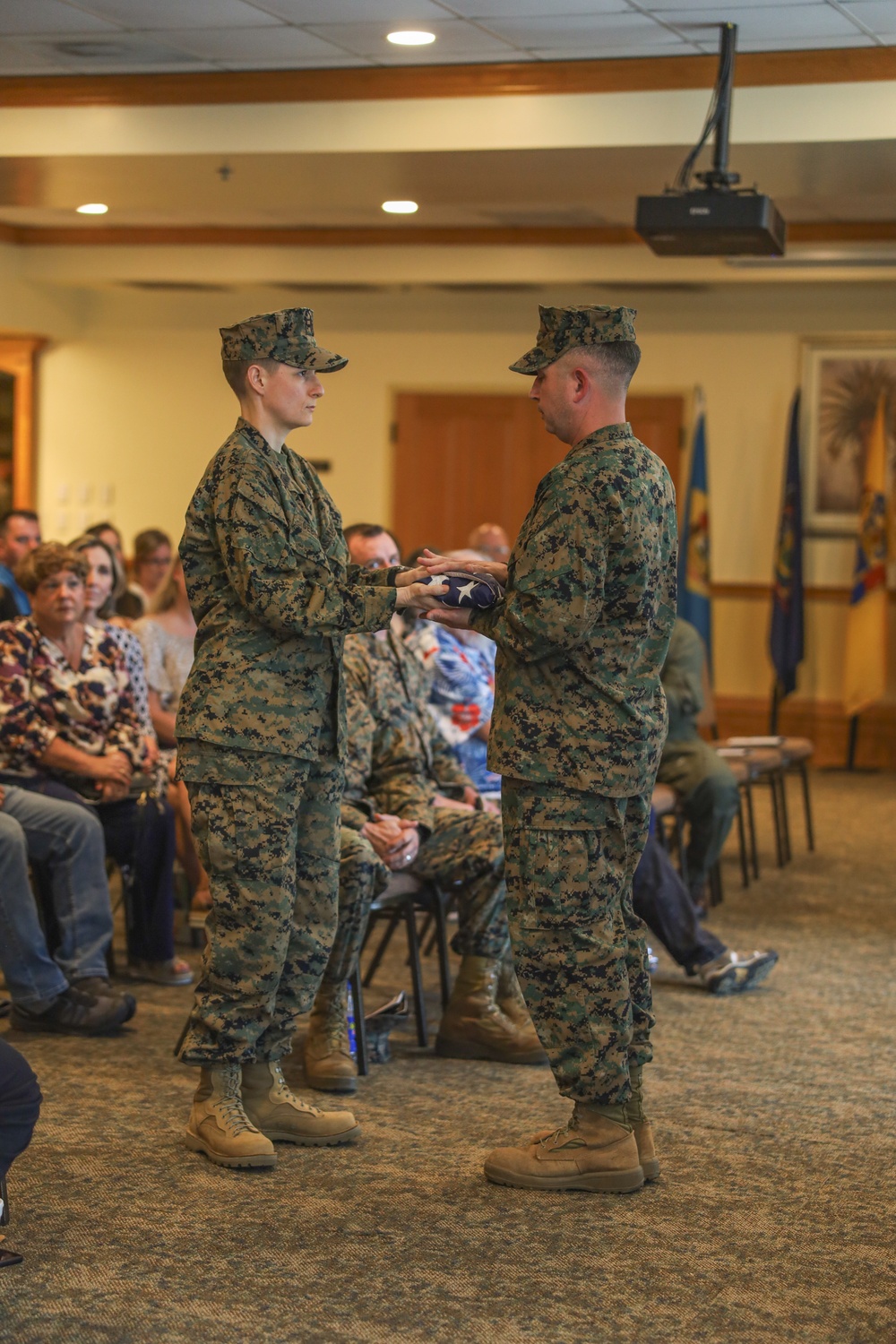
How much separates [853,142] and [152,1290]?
4493mm

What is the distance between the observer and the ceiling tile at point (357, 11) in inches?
192

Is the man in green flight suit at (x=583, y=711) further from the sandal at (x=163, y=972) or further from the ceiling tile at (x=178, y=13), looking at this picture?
the ceiling tile at (x=178, y=13)

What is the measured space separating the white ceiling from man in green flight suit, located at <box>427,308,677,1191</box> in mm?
2482

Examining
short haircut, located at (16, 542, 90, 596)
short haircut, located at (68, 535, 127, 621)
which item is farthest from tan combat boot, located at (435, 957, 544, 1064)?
short haircut, located at (68, 535, 127, 621)

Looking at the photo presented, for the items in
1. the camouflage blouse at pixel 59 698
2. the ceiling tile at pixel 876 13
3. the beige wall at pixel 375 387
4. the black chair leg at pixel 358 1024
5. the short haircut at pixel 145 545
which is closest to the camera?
the black chair leg at pixel 358 1024

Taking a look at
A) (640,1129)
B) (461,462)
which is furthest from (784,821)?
(461,462)

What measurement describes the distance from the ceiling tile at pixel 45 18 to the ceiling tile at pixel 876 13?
2.42m

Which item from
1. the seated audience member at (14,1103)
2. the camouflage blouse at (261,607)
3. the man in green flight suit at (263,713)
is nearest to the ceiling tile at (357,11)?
the man in green flight suit at (263,713)

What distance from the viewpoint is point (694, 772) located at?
18.0 ft

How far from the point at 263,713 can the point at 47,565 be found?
1.55 meters

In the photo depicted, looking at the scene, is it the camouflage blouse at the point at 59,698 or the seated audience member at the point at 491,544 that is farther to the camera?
the seated audience member at the point at 491,544

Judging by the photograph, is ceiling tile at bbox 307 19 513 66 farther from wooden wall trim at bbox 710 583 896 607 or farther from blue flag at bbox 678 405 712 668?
wooden wall trim at bbox 710 583 896 607

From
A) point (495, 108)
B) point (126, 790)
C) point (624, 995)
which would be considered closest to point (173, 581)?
point (126, 790)

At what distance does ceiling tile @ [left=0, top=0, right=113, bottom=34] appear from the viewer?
506cm
